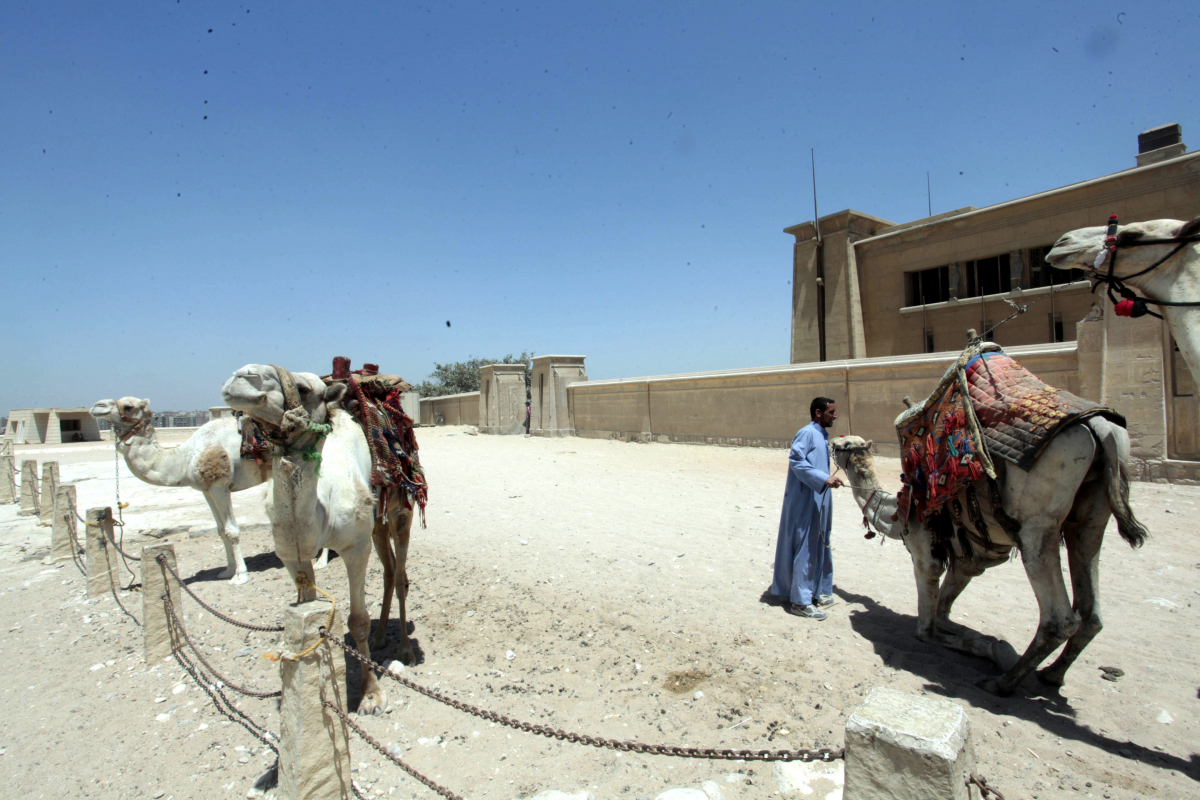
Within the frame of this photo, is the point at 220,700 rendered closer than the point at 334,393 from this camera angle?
No

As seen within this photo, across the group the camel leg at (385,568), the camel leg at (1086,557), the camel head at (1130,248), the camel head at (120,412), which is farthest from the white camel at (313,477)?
the camel head at (120,412)

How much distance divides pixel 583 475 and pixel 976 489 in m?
9.77

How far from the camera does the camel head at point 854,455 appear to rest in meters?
4.71

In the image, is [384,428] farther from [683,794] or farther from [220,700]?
[683,794]

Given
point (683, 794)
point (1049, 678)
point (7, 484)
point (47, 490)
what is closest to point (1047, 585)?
point (1049, 678)

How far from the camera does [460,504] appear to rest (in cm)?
1020

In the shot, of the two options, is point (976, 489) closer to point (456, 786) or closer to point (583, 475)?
point (456, 786)

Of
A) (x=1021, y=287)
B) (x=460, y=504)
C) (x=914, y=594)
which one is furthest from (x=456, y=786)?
(x=1021, y=287)

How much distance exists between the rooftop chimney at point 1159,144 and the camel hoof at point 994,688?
56.7 feet

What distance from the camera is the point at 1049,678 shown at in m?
3.51

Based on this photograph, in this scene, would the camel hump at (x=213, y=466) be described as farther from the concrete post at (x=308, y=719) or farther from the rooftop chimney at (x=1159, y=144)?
the rooftop chimney at (x=1159, y=144)

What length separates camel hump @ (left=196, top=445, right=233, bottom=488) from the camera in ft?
21.3

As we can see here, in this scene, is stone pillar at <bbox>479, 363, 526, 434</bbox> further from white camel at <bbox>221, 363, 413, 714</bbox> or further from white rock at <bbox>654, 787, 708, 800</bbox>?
white rock at <bbox>654, 787, 708, 800</bbox>

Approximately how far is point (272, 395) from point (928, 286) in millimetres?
20220
